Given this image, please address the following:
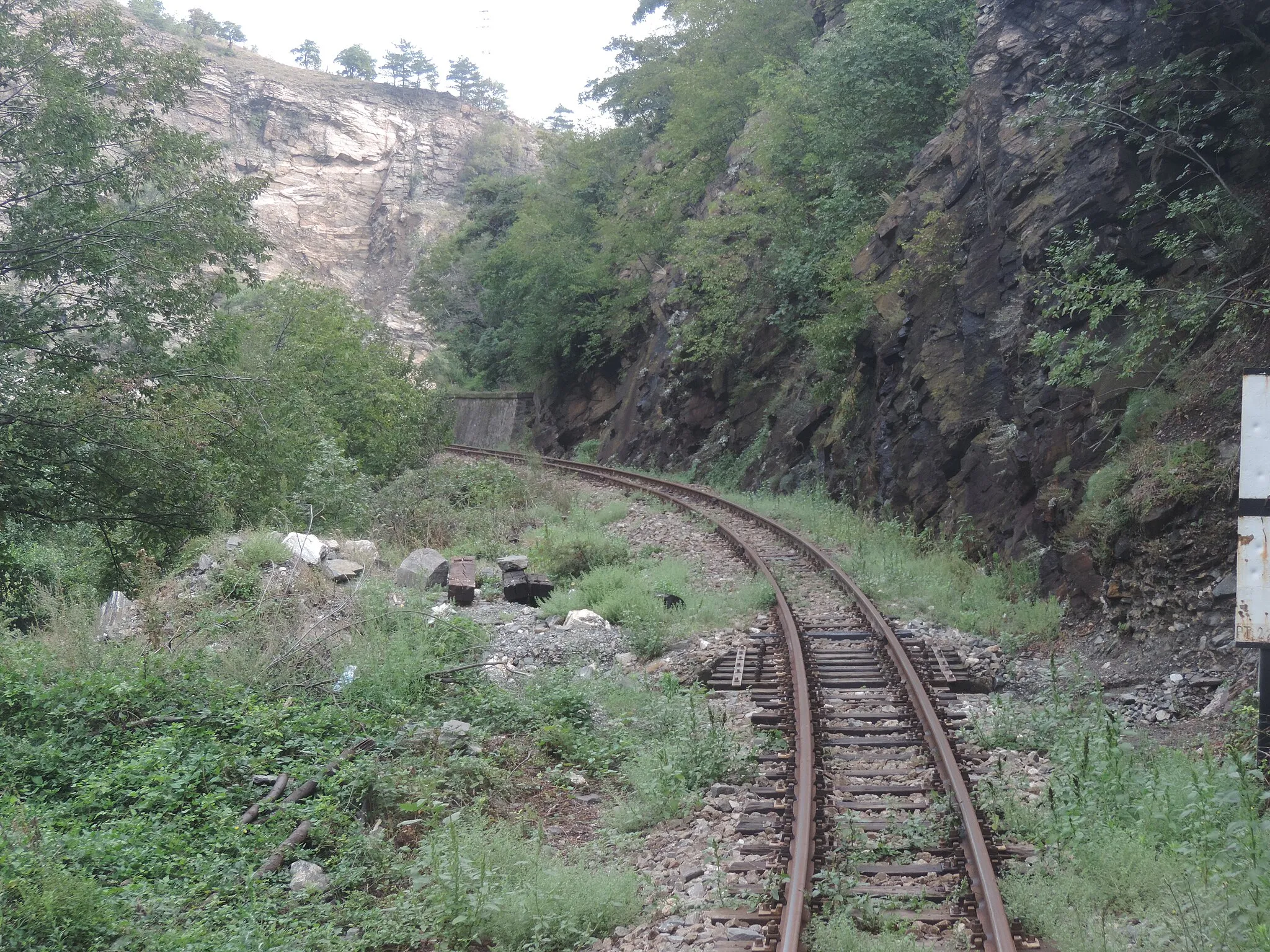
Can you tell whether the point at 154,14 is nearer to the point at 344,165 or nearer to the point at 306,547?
the point at 344,165

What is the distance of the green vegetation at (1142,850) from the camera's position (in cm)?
374

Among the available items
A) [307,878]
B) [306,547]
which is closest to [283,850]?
[307,878]

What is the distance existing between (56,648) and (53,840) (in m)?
3.81

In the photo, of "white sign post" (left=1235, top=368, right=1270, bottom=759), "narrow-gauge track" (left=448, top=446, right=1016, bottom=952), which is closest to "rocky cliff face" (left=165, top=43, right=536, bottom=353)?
"narrow-gauge track" (left=448, top=446, right=1016, bottom=952)

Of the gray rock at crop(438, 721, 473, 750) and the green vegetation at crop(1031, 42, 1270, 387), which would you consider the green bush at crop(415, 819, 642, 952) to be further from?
the green vegetation at crop(1031, 42, 1270, 387)

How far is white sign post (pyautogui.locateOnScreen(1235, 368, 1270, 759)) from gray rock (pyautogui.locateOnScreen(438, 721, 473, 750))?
484 centimetres

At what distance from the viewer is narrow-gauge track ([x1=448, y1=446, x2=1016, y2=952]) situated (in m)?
4.26

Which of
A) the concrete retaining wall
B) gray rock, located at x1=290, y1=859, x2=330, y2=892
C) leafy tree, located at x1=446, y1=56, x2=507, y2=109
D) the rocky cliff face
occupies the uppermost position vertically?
leafy tree, located at x1=446, y1=56, x2=507, y2=109

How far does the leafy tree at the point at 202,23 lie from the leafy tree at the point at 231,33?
758 millimetres

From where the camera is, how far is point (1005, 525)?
11.7 metres

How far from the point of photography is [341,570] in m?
11.1

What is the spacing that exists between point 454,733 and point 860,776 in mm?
2877

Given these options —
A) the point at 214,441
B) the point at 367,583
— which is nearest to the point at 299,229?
the point at 214,441

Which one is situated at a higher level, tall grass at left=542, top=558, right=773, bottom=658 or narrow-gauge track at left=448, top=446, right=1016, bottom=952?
tall grass at left=542, top=558, right=773, bottom=658
